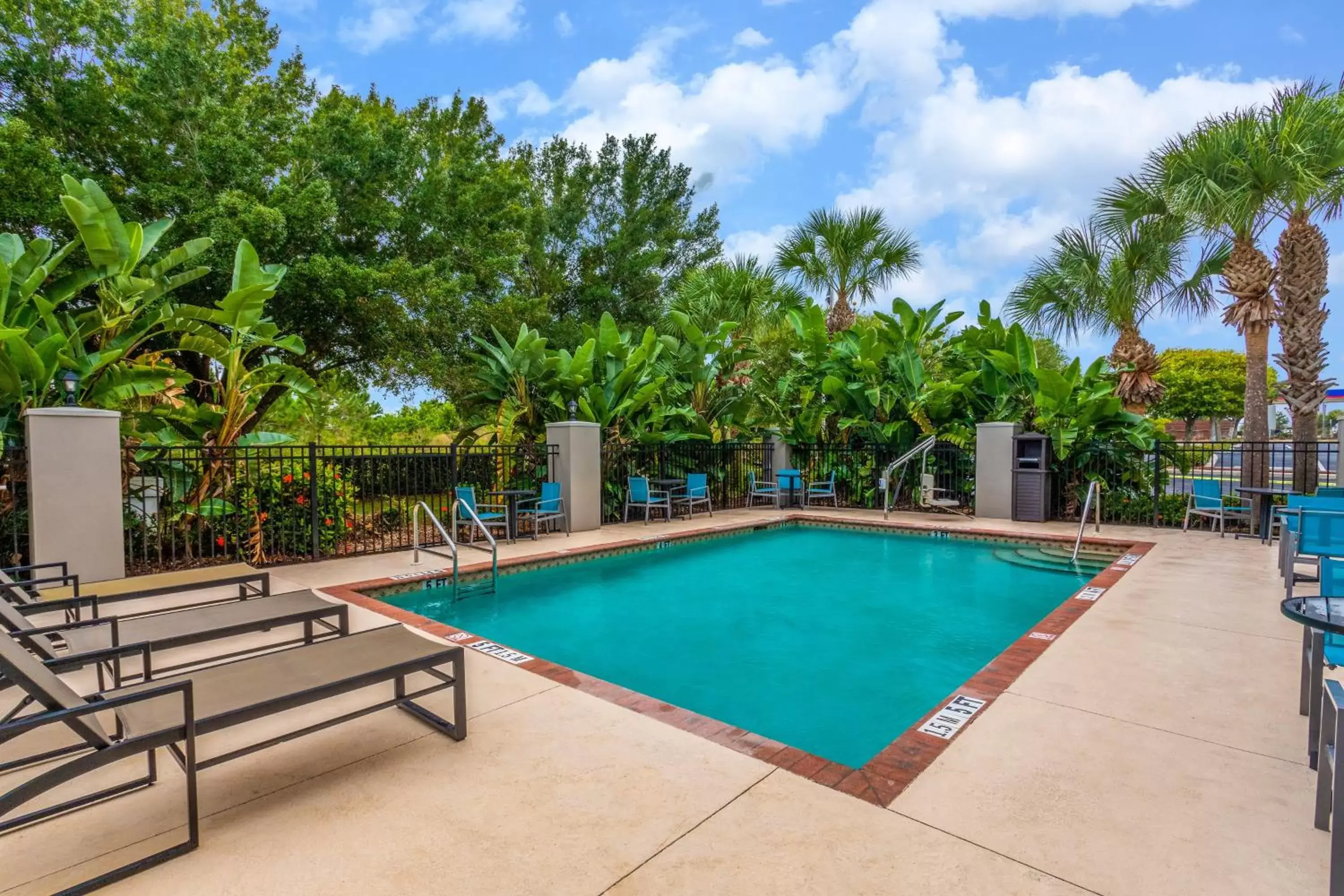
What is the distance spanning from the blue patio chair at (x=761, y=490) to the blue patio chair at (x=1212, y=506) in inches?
268

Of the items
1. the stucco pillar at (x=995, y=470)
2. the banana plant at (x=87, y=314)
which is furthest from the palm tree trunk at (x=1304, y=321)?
the banana plant at (x=87, y=314)

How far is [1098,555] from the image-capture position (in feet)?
29.5

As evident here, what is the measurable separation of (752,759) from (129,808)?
2.52m

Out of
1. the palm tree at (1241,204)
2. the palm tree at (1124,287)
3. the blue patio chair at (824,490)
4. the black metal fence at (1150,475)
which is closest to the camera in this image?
the palm tree at (1241,204)

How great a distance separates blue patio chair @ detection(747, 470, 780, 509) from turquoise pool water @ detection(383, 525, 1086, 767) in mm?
3928

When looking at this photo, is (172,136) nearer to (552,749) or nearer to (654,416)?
(654,416)

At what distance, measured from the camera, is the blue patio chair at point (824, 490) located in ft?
45.3

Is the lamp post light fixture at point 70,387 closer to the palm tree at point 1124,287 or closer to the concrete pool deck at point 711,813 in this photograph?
the concrete pool deck at point 711,813

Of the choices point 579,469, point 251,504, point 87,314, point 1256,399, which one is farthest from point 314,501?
point 1256,399

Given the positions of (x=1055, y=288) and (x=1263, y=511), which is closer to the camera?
(x=1263, y=511)

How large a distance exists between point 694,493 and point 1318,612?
10.2m

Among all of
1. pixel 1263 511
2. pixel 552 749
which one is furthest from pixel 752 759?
pixel 1263 511

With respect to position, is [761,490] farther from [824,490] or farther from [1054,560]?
[1054,560]

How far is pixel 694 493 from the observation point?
40.9ft
